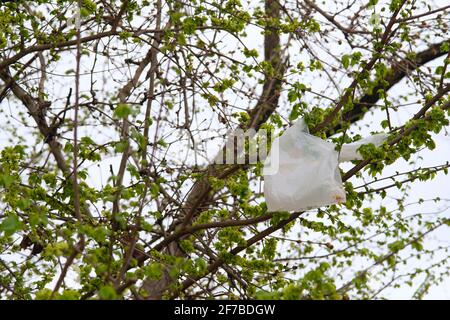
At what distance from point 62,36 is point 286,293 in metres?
2.46

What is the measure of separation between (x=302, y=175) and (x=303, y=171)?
3 cm

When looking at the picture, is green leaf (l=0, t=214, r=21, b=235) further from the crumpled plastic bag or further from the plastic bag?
the plastic bag

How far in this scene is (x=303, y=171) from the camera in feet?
11.9

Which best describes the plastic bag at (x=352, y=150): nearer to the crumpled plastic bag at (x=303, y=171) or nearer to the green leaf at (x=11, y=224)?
the crumpled plastic bag at (x=303, y=171)

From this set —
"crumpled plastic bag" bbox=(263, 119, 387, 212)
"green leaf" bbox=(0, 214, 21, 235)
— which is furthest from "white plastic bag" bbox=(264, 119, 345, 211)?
"green leaf" bbox=(0, 214, 21, 235)

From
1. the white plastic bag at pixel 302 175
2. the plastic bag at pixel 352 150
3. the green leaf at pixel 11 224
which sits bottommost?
the green leaf at pixel 11 224

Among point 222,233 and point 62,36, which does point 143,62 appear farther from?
point 222,233

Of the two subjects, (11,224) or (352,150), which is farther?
(352,150)

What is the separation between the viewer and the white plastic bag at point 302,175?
11.6 ft

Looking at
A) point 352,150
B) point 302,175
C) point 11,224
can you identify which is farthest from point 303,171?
point 11,224

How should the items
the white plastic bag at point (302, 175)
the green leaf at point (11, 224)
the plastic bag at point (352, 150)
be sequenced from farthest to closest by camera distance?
the plastic bag at point (352, 150), the white plastic bag at point (302, 175), the green leaf at point (11, 224)

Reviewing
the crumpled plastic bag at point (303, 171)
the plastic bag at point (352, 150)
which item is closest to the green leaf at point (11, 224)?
the crumpled plastic bag at point (303, 171)

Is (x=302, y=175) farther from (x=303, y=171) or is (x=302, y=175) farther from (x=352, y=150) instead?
(x=352, y=150)

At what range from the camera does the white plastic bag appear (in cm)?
352
